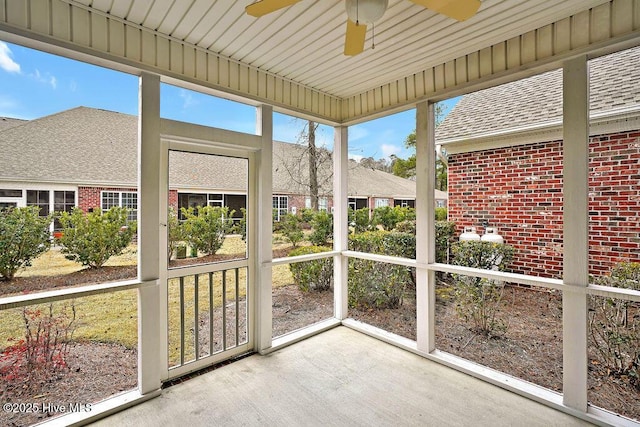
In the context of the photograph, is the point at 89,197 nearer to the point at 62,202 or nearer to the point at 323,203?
the point at 62,202

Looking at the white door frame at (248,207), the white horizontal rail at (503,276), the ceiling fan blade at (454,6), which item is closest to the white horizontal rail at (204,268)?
the white door frame at (248,207)

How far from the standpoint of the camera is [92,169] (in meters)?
2.34

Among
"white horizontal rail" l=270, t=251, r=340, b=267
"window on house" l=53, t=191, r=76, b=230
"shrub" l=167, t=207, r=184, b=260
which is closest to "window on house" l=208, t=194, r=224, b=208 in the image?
"shrub" l=167, t=207, r=184, b=260

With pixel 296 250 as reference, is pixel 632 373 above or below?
below

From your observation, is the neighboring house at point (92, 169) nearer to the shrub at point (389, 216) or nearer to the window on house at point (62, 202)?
the window on house at point (62, 202)

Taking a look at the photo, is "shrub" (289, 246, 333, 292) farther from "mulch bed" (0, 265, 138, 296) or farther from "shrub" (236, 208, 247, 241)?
"mulch bed" (0, 265, 138, 296)

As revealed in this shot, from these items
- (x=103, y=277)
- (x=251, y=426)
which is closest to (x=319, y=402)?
(x=251, y=426)

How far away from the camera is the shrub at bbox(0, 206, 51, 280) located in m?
2.01

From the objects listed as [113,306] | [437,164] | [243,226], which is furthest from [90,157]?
[437,164]

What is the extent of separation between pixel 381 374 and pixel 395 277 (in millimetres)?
1315

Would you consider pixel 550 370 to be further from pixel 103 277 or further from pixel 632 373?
pixel 103 277

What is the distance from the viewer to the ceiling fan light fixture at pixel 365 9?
166 centimetres

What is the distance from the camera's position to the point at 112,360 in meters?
2.52

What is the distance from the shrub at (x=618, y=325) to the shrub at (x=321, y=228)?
2.79 meters
